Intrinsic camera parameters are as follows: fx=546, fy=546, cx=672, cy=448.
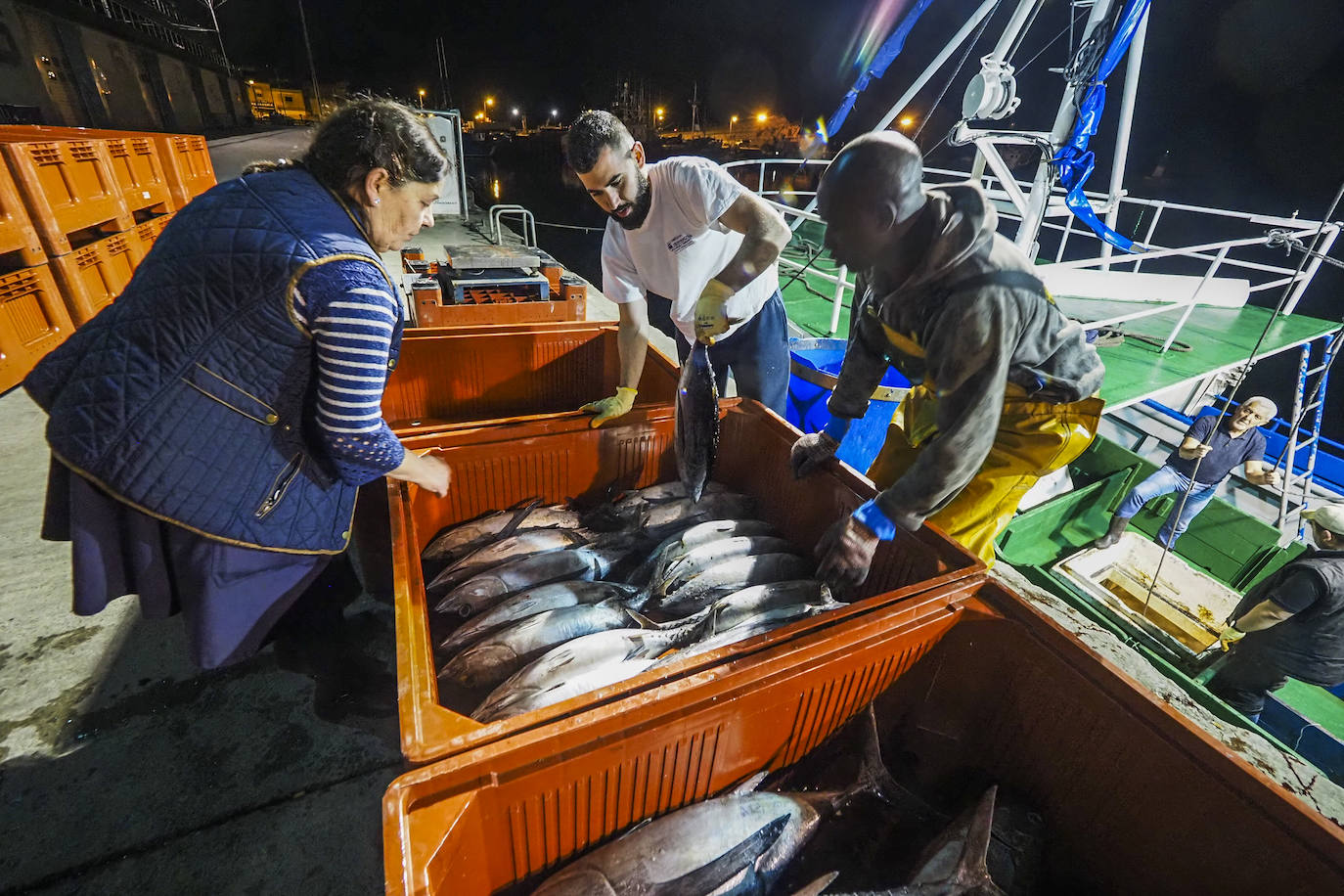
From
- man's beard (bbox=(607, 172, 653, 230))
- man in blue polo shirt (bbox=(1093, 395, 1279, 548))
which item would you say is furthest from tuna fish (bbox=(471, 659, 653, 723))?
man in blue polo shirt (bbox=(1093, 395, 1279, 548))

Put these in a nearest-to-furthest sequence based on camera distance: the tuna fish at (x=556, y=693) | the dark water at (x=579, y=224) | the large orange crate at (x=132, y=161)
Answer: the tuna fish at (x=556, y=693) → the large orange crate at (x=132, y=161) → the dark water at (x=579, y=224)

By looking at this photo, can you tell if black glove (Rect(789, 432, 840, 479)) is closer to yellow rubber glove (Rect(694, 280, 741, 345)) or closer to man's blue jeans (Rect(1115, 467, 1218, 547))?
yellow rubber glove (Rect(694, 280, 741, 345))

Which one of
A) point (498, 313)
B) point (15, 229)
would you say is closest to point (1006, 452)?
point (498, 313)

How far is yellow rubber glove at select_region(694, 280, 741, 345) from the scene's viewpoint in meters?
2.53

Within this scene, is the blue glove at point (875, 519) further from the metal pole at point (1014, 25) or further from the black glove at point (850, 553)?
the metal pole at point (1014, 25)

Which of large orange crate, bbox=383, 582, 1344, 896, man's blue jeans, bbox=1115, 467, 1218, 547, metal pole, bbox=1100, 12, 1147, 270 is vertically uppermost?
metal pole, bbox=1100, 12, 1147, 270

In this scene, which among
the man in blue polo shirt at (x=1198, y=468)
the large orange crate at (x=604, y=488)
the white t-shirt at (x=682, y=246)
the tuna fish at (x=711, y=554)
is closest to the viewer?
the large orange crate at (x=604, y=488)

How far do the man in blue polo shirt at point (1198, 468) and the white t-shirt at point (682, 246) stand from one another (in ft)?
14.4

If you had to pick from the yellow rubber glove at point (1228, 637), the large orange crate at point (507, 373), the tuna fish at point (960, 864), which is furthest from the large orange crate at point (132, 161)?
the yellow rubber glove at point (1228, 637)

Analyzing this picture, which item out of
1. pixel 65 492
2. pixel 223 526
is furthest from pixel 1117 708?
pixel 65 492

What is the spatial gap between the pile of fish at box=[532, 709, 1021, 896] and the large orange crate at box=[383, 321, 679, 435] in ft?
7.42

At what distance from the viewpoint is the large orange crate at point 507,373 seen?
11.6 ft

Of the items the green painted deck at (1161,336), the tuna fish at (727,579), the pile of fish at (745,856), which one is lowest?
the green painted deck at (1161,336)

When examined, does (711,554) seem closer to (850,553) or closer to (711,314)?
(850,553)
